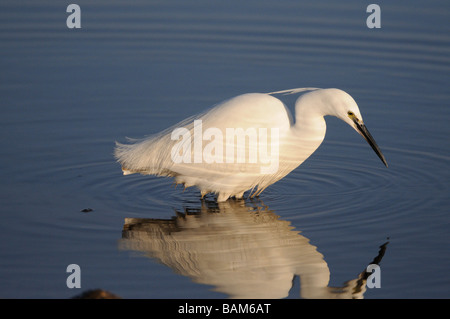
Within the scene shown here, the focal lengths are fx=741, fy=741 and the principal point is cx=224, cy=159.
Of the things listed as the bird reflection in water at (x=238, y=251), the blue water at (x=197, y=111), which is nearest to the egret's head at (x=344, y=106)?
the blue water at (x=197, y=111)

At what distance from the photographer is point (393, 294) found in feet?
17.0

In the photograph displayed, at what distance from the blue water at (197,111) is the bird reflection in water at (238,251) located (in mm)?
18

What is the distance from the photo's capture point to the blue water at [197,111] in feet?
18.4

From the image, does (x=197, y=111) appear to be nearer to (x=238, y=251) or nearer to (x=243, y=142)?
(x=243, y=142)

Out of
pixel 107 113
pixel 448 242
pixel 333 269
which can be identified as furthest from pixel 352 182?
pixel 107 113

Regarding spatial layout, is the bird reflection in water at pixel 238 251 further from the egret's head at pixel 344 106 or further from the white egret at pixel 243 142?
the egret's head at pixel 344 106

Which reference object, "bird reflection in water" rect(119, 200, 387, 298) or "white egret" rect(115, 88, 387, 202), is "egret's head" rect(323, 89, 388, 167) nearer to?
"white egret" rect(115, 88, 387, 202)

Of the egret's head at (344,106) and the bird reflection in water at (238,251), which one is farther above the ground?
the egret's head at (344,106)

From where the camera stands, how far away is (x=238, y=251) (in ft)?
19.4

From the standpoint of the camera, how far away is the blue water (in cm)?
561

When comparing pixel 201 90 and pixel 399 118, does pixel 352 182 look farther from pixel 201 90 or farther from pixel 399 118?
pixel 201 90

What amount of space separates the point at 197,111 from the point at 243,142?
2435mm

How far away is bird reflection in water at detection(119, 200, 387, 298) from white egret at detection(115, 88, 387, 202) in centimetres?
34

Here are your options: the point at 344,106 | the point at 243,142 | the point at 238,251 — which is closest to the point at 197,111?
the point at 243,142
